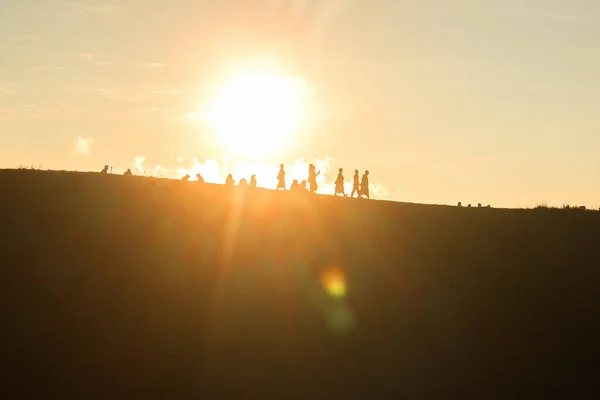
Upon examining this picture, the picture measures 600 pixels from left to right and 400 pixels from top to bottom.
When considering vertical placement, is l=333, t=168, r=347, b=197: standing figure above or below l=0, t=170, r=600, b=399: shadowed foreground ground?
above

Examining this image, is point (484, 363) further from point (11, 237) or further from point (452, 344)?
point (11, 237)

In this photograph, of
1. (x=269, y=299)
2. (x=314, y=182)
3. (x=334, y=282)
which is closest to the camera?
(x=269, y=299)

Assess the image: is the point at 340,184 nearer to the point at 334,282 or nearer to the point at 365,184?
the point at 365,184

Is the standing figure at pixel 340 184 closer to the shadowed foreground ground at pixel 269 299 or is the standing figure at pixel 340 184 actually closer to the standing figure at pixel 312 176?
the standing figure at pixel 312 176

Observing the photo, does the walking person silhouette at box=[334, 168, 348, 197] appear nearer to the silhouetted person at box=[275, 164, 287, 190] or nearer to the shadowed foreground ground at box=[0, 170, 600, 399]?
the silhouetted person at box=[275, 164, 287, 190]

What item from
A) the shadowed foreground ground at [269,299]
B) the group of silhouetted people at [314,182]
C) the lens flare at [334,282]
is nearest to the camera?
the shadowed foreground ground at [269,299]

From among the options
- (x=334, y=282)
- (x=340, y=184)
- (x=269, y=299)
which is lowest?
(x=269, y=299)

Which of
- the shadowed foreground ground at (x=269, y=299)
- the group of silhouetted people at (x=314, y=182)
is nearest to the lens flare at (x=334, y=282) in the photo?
the shadowed foreground ground at (x=269, y=299)

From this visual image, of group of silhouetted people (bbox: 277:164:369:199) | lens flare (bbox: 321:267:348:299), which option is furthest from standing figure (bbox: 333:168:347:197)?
lens flare (bbox: 321:267:348:299)

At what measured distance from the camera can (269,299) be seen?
85.0ft

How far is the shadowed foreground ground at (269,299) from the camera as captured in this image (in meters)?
22.3

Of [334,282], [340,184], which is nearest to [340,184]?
[340,184]

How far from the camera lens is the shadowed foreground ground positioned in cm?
2233

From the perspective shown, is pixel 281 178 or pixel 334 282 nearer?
pixel 334 282
